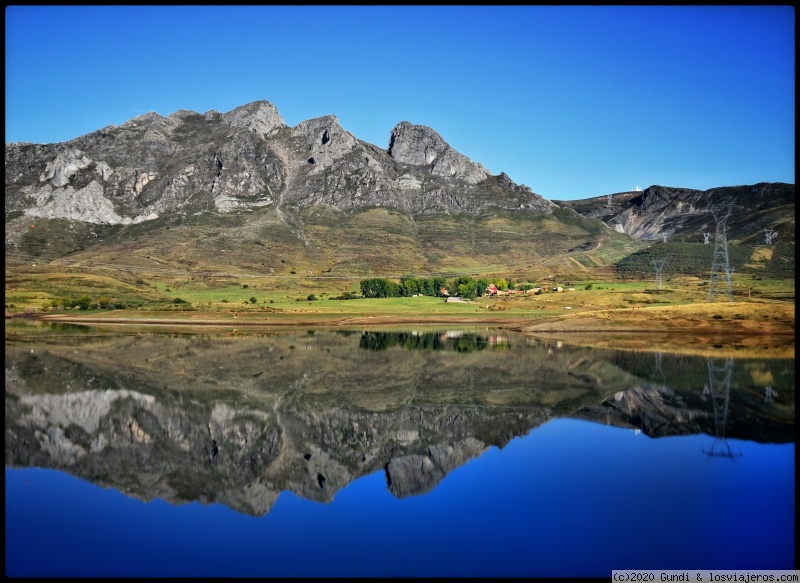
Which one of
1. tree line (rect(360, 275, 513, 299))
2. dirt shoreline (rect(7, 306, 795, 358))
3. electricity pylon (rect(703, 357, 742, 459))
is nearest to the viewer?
electricity pylon (rect(703, 357, 742, 459))

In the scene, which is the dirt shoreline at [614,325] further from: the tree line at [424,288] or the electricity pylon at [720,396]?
the tree line at [424,288]

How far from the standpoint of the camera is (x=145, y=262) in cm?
17450

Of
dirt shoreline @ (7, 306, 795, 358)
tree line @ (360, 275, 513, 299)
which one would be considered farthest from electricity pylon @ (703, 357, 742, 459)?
tree line @ (360, 275, 513, 299)

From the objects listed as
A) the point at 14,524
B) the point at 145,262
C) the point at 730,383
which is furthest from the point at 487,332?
the point at 145,262

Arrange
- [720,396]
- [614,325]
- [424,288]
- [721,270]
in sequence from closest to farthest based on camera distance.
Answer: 1. [720,396]
2. [614,325]
3. [424,288]
4. [721,270]

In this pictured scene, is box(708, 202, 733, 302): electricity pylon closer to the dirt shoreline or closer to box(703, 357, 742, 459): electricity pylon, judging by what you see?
the dirt shoreline

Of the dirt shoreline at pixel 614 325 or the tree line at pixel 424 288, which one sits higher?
the tree line at pixel 424 288

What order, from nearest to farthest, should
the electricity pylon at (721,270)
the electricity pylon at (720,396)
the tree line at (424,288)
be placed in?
the electricity pylon at (720,396) → the electricity pylon at (721,270) → the tree line at (424,288)

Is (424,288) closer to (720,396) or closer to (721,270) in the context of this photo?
(721,270)

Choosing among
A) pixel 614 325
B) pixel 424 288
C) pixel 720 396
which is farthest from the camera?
pixel 424 288

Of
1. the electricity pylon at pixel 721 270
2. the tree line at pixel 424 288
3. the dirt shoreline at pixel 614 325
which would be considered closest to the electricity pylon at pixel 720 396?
the dirt shoreline at pixel 614 325

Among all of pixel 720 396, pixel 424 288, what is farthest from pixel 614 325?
pixel 424 288

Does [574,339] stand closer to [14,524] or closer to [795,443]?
[795,443]

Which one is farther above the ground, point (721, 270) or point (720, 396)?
point (721, 270)
